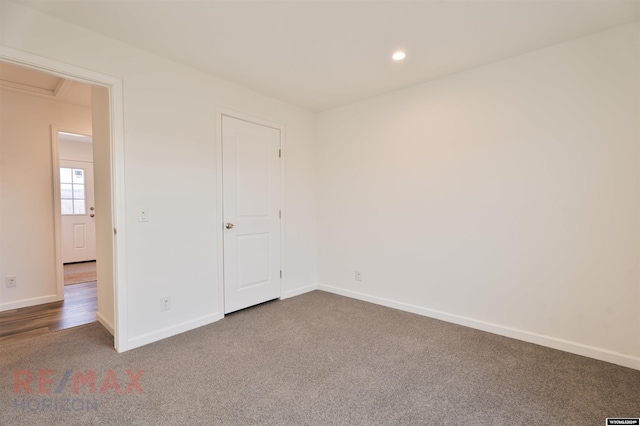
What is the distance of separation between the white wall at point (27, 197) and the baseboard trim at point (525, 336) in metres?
3.87

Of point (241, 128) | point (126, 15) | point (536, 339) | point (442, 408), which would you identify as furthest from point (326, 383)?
point (126, 15)

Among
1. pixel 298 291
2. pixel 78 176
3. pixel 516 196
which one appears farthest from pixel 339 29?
pixel 78 176

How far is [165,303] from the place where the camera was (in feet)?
8.64

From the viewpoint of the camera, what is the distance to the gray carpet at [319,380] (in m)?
1.66

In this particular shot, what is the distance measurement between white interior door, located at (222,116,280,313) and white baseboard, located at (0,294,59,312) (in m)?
2.30

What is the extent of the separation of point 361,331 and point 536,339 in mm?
1449

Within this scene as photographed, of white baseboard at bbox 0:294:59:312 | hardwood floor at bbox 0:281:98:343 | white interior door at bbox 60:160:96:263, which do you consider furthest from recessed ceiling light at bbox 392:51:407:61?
white interior door at bbox 60:160:96:263

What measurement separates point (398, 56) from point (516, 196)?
1.57 metres

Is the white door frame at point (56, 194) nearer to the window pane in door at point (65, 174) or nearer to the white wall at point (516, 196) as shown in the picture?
the window pane in door at point (65, 174)

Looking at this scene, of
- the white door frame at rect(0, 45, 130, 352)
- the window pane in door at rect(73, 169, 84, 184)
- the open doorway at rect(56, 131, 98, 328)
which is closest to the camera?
the white door frame at rect(0, 45, 130, 352)

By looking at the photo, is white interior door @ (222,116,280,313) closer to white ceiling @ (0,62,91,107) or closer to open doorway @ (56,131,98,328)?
white ceiling @ (0,62,91,107)

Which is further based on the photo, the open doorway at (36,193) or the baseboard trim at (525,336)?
the open doorway at (36,193)

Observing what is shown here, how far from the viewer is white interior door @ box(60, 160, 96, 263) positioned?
5977 mm

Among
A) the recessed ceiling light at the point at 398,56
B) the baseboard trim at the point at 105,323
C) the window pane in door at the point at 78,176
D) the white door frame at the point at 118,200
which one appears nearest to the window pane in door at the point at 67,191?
the window pane in door at the point at 78,176
